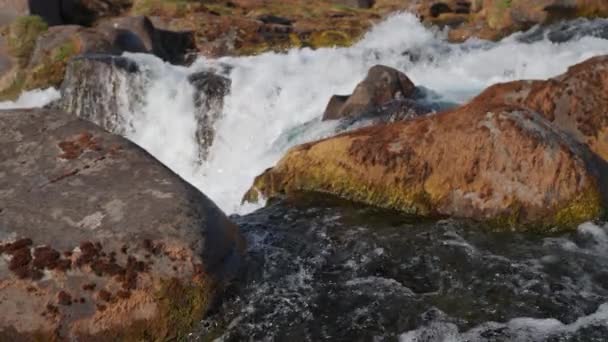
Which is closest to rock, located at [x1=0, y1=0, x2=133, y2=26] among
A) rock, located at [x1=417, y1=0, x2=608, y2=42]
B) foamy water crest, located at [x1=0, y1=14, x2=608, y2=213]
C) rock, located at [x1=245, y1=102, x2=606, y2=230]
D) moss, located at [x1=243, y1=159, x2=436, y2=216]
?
foamy water crest, located at [x1=0, y1=14, x2=608, y2=213]

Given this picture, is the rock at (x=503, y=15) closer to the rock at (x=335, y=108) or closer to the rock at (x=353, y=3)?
the rock at (x=353, y=3)

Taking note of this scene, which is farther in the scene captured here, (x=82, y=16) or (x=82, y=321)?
(x=82, y=16)

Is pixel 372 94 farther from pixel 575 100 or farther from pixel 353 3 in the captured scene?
pixel 353 3

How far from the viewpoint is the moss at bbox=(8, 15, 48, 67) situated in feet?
73.9

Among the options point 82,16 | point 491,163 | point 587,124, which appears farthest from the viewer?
point 82,16

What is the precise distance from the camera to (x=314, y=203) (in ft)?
33.2

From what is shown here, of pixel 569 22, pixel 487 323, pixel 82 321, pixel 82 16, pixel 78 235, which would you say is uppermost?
pixel 82 16

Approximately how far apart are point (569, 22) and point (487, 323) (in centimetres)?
1957

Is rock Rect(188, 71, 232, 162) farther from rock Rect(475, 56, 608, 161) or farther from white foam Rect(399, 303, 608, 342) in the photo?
white foam Rect(399, 303, 608, 342)

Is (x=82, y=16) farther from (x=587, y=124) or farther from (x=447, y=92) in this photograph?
(x=587, y=124)

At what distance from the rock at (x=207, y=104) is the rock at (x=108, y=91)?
1590 millimetres

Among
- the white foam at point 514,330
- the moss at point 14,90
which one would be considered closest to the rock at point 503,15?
the moss at point 14,90

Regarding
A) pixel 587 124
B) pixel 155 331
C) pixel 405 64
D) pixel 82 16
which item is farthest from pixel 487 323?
pixel 82 16

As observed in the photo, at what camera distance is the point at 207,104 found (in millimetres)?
18453
